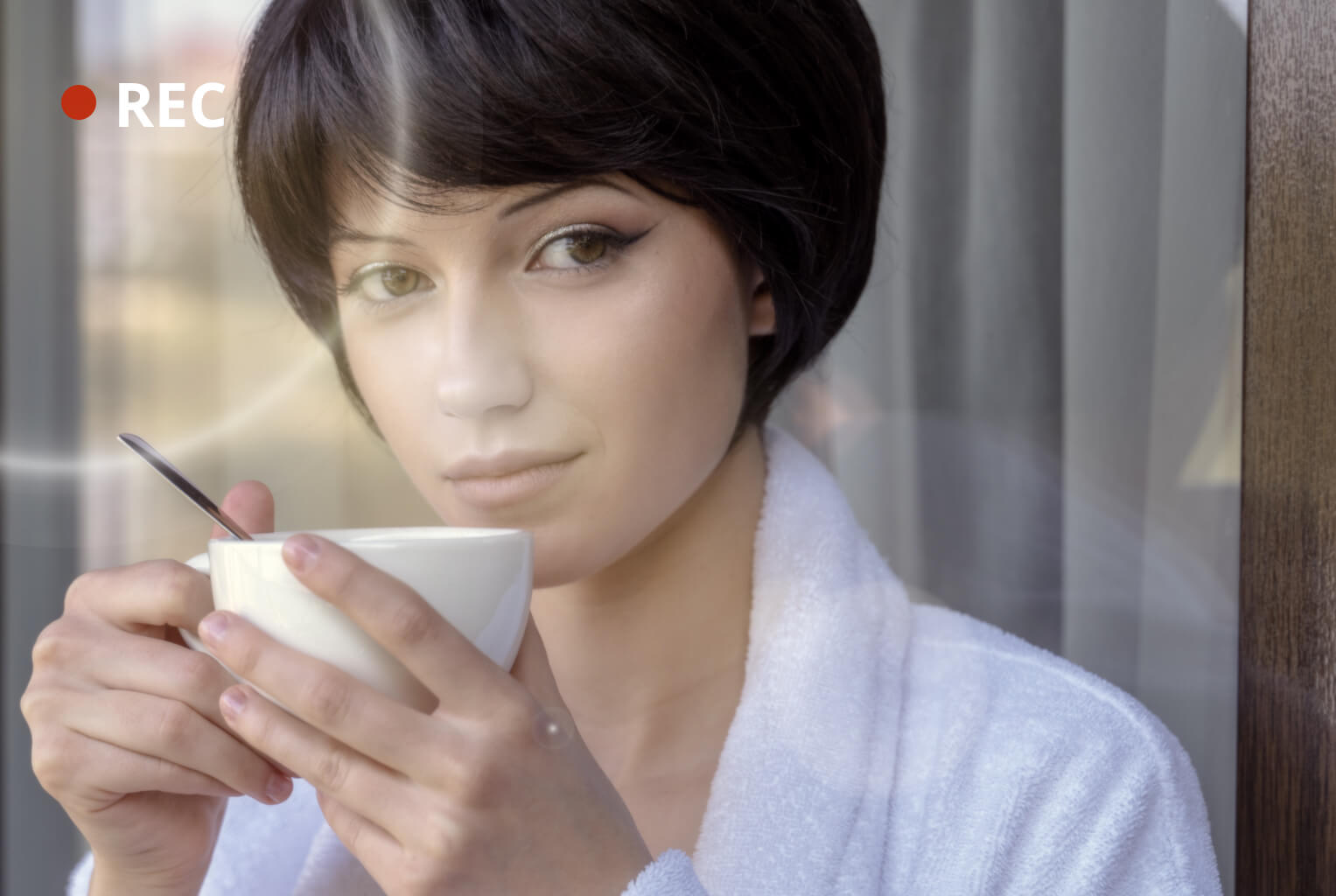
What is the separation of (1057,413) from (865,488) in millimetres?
179

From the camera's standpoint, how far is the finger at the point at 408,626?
1.08 ft

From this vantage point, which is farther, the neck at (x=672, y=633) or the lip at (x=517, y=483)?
the neck at (x=672, y=633)

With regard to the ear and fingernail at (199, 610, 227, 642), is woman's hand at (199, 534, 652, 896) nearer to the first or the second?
fingernail at (199, 610, 227, 642)

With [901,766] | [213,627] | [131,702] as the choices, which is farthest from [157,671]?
[901,766]

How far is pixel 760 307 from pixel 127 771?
0.43 m

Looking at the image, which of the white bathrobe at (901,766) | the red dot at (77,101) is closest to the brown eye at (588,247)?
the white bathrobe at (901,766)

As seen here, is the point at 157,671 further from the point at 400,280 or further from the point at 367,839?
the point at 400,280

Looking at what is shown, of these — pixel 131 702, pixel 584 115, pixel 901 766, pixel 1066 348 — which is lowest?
pixel 901 766

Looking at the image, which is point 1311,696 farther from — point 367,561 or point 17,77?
point 17,77

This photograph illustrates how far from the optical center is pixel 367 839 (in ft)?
1.22

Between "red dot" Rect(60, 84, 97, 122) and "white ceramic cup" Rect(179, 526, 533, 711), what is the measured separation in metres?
0.69

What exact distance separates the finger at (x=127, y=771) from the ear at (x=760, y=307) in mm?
395

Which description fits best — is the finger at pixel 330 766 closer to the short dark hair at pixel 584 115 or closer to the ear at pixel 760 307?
the short dark hair at pixel 584 115

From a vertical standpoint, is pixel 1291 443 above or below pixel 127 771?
above
